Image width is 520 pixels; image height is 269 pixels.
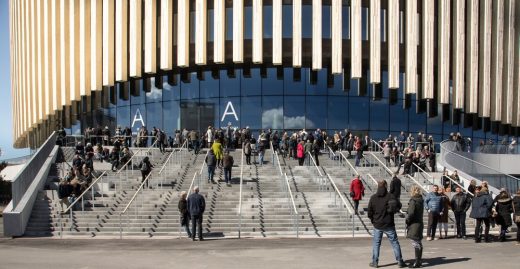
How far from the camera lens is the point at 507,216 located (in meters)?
17.7

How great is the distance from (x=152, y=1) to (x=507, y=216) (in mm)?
25198

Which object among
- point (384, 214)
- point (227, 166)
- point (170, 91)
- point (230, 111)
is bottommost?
point (227, 166)

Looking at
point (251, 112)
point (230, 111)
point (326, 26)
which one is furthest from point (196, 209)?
point (230, 111)

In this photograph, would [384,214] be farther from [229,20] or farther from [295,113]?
[295,113]

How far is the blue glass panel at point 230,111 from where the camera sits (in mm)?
42219

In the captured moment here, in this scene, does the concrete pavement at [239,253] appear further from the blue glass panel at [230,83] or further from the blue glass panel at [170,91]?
the blue glass panel at [170,91]

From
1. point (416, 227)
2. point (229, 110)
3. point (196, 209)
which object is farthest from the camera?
point (229, 110)

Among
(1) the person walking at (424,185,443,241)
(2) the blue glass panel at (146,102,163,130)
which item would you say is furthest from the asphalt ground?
(2) the blue glass panel at (146,102,163,130)

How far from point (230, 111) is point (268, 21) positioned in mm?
6485

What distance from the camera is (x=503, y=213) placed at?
17719mm

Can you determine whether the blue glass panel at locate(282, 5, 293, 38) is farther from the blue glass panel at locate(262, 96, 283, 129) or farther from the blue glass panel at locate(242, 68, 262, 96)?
the blue glass panel at locate(262, 96, 283, 129)

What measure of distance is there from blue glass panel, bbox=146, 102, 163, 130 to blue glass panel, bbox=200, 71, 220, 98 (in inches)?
117

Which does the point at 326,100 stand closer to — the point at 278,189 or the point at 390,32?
the point at 390,32

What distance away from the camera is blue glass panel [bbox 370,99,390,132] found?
42.1m
